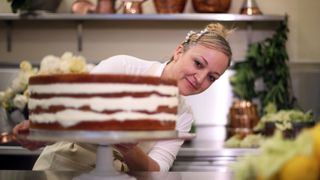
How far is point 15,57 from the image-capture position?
2836 millimetres

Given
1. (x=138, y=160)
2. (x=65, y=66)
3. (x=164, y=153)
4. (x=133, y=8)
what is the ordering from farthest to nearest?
(x=133, y=8) → (x=65, y=66) → (x=164, y=153) → (x=138, y=160)

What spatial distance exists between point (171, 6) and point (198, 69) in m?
1.24

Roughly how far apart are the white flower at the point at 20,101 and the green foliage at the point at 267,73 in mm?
1058

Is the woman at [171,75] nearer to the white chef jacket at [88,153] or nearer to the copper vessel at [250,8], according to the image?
the white chef jacket at [88,153]

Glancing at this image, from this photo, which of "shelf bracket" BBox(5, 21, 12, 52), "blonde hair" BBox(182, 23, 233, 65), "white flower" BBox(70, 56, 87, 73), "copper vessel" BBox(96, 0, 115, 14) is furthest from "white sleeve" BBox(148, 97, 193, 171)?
"shelf bracket" BBox(5, 21, 12, 52)

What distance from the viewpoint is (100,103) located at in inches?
34.0

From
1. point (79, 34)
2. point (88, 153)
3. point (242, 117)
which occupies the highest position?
point (79, 34)

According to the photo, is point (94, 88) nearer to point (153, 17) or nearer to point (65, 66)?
point (65, 66)

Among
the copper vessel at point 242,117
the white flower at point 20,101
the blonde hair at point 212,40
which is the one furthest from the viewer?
the copper vessel at point 242,117

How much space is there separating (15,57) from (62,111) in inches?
81.5

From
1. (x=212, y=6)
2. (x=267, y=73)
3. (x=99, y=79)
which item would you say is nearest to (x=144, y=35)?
(x=212, y=6)

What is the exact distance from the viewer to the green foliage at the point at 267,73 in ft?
8.55

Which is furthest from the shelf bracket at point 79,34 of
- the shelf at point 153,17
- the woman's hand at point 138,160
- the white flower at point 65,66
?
the woman's hand at point 138,160

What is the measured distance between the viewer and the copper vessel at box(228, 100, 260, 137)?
8.34 ft
